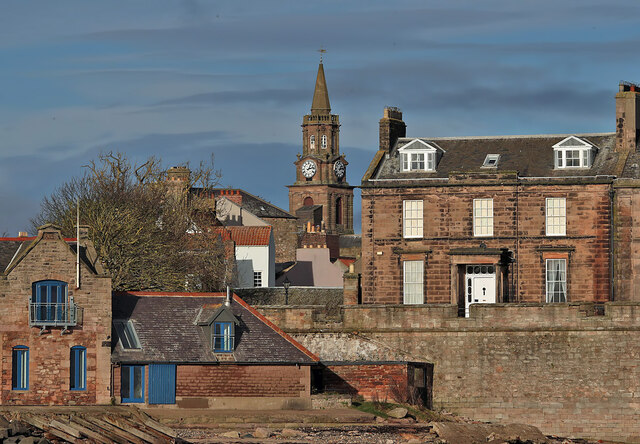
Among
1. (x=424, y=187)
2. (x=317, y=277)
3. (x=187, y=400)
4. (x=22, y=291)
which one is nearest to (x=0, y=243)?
(x=22, y=291)

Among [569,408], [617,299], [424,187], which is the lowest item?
[569,408]

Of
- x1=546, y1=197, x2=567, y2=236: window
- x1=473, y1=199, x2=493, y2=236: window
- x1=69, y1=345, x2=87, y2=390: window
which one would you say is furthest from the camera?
x1=473, y1=199, x2=493, y2=236: window

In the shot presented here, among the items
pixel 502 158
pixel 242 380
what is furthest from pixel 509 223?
pixel 242 380

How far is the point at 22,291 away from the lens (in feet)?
178

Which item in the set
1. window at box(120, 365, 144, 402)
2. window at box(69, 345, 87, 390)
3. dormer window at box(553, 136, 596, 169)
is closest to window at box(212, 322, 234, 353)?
window at box(120, 365, 144, 402)

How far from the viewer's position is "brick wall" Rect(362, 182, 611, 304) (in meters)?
65.2

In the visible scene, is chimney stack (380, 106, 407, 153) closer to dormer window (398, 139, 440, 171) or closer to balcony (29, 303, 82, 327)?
dormer window (398, 139, 440, 171)

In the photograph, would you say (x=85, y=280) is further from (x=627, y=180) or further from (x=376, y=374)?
(x=627, y=180)

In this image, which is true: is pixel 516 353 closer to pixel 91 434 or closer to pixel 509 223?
pixel 509 223

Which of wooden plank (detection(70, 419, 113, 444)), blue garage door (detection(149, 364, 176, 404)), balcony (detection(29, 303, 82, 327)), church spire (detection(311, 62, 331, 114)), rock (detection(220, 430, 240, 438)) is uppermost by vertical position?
church spire (detection(311, 62, 331, 114))

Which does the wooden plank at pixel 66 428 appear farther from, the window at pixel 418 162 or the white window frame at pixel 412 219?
the window at pixel 418 162

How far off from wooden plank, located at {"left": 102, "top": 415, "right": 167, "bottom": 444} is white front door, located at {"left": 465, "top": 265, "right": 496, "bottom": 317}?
19.7 m

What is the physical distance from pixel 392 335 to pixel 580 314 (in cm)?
728

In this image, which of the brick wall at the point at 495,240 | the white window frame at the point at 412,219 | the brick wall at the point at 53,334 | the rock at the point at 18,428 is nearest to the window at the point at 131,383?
the brick wall at the point at 53,334
